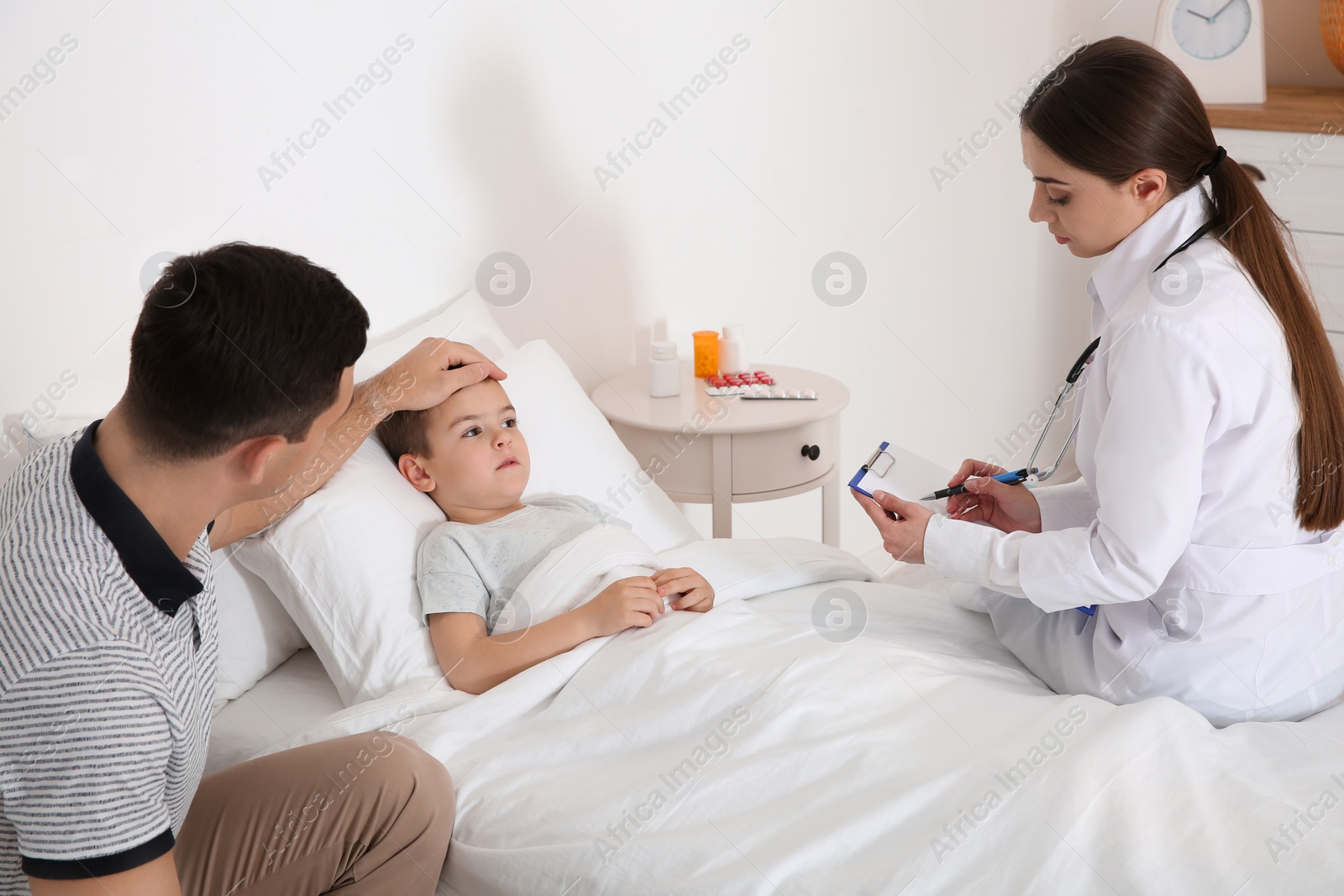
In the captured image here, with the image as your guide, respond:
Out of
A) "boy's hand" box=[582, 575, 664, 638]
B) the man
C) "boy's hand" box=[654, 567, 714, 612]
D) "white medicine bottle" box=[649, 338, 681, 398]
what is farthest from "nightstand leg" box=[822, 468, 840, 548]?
the man

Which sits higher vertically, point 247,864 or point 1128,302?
point 1128,302

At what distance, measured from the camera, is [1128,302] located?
1.43 m

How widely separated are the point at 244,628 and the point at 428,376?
1.52 feet

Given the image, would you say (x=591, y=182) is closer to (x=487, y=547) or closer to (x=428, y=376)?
(x=428, y=376)

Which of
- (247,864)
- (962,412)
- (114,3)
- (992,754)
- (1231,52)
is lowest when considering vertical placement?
(247,864)

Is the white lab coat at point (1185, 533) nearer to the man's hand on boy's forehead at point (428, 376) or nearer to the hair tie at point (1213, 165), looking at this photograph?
the hair tie at point (1213, 165)

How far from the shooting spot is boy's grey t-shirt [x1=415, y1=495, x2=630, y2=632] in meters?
1.59

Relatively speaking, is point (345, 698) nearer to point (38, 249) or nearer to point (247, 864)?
point (247, 864)

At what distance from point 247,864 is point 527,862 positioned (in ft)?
1.01

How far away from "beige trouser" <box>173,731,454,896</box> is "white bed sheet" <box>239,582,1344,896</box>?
0.08 m

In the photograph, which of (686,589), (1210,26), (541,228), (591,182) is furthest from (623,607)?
(1210,26)

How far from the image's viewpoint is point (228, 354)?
985mm

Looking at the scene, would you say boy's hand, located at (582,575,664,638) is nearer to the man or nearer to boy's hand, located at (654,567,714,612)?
boy's hand, located at (654,567,714,612)

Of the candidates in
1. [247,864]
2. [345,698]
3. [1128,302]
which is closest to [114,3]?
[345,698]
